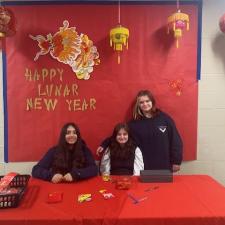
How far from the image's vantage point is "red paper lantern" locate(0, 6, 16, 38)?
203cm

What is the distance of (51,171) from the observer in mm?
2266

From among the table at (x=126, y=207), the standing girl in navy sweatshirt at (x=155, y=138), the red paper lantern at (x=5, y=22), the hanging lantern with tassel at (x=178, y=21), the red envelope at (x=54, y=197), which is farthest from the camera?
the standing girl in navy sweatshirt at (x=155, y=138)

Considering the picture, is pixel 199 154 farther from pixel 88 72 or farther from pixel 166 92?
pixel 88 72

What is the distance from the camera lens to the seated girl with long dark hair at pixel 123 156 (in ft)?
8.04

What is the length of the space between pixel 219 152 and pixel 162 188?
1.13 meters

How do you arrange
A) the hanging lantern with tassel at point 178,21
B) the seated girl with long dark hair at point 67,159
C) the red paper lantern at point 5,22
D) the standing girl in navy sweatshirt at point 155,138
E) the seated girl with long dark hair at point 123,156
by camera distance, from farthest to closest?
the standing girl in navy sweatshirt at point 155,138
the seated girl with long dark hair at point 123,156
the hanging lantern with tassel at point 178,21
the seated girl with long dark hair at point 67,159
the red paper lantern at point 5,22

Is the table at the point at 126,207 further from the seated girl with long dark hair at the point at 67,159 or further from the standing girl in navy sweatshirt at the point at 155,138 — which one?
the standing girl in navy sweatshirt at the point at 155,138

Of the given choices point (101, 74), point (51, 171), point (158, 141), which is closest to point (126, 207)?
point (51, 171)

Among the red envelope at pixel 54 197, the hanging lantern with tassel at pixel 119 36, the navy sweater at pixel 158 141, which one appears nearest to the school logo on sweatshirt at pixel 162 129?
the navy sweater at pixel 158 141

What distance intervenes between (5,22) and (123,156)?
1378mm

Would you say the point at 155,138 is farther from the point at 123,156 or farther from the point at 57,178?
the point at 57,178

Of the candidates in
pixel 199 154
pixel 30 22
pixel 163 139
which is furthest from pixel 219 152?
pixel 30 22

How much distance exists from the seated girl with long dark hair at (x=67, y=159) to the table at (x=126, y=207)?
0.89 feet

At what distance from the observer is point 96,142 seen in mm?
2674
